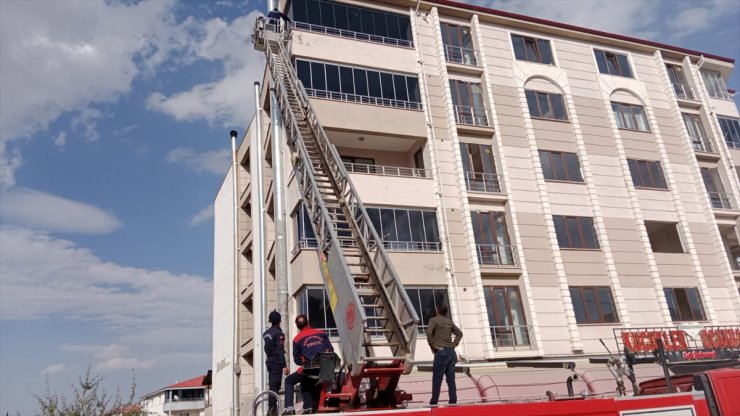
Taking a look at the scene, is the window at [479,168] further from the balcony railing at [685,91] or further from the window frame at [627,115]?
the balcony railing at [685,91]

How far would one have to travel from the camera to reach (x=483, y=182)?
1014 inches

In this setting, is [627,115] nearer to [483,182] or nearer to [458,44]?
[458,44]

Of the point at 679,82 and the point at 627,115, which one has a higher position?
the point at 679,82

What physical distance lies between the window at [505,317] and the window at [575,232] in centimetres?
384

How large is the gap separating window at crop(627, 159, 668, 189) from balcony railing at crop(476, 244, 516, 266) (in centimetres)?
883

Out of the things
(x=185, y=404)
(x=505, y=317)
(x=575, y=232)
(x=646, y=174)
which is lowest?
(x=505, y=317)

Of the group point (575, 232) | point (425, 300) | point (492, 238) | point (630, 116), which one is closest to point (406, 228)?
point (425, 300)

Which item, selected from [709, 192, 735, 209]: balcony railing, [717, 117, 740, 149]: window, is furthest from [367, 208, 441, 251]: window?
[717, 117, 740, 149]: window

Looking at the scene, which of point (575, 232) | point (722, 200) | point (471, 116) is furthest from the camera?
point (722, 200)

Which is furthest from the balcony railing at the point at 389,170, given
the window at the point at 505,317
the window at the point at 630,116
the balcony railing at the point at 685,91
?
the balcony railing at the point at 685,91

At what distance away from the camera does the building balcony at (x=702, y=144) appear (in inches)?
1257

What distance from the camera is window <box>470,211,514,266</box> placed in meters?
24.3

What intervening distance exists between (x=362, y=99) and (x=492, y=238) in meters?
8.25

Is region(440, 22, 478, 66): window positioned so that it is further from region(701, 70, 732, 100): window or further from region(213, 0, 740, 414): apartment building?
region(701, 70, 732, 100): window
